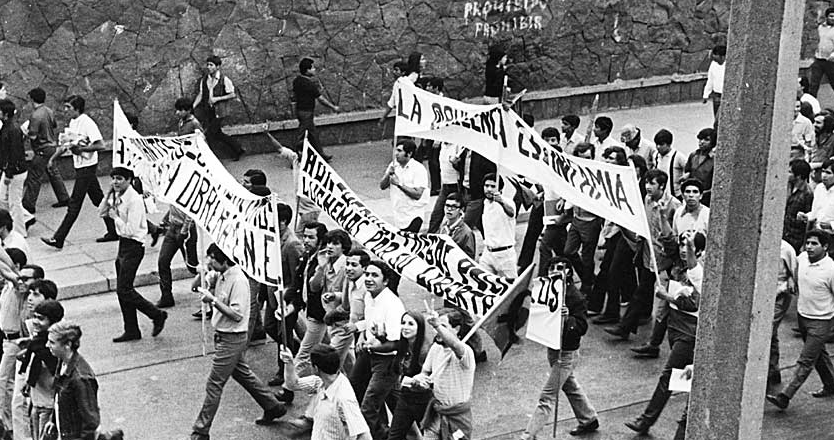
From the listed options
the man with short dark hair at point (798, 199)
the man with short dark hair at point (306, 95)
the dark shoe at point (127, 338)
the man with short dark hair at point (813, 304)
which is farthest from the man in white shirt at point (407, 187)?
the man with short dark hair at point (306, 95)

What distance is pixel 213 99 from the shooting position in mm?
17531

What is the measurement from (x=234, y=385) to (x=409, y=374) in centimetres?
229

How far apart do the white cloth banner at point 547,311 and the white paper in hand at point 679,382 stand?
2.87 feet

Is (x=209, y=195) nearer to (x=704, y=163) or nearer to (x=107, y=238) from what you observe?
(x=107, y=238)

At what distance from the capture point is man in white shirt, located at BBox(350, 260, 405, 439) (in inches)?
392

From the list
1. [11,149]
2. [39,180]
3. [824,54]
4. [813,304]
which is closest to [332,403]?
[813,304]

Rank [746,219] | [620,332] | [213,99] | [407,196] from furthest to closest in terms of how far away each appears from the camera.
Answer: [213,99] < [407,196] < [620,332] < [746,219]

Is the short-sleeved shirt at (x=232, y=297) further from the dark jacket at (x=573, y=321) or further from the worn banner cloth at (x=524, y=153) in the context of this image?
the worn banner cloth at (x=524, y=153)

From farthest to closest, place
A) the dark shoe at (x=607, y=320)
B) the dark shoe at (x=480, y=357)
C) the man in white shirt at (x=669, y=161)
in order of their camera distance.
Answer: the man in white shirt at (x=669, y=161)
the dark shoe at (x=607, y=320)
the dark shoe at (x=480, y=357)

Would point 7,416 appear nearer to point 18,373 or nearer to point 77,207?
point 18,373

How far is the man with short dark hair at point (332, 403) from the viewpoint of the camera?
27.6 ft

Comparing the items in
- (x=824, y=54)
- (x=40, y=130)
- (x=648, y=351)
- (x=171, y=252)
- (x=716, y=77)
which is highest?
(x=824, y=54)

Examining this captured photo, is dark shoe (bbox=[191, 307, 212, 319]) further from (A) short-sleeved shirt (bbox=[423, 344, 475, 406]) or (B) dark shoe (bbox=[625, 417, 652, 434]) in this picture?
(B) dark shoe (bbox=[625, 417, 652, 434])

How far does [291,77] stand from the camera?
18.5m
